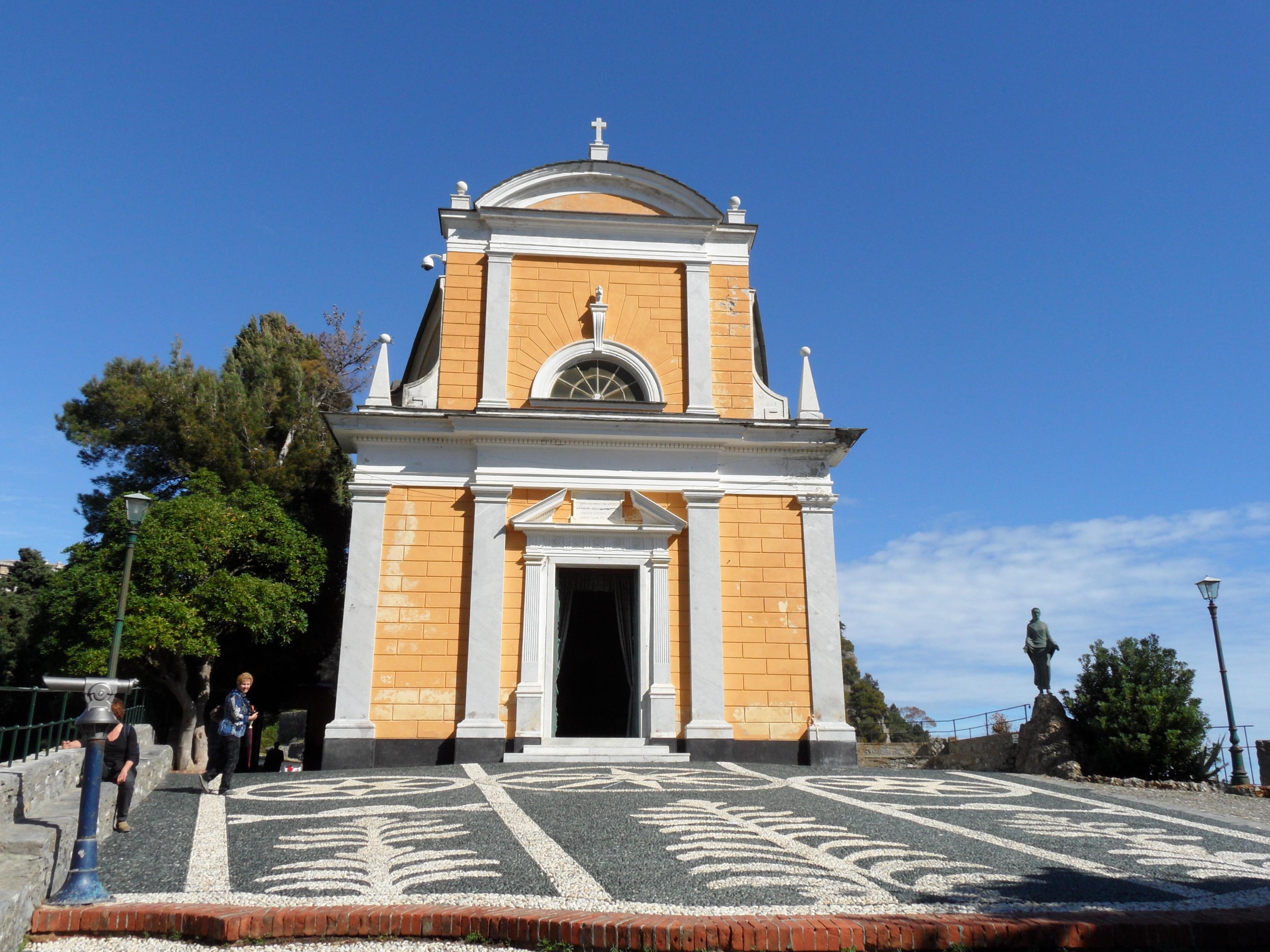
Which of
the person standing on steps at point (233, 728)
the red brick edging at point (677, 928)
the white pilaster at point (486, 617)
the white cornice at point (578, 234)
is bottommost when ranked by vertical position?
the red brick edging at point (677, 928)

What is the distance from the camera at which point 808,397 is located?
16141mm

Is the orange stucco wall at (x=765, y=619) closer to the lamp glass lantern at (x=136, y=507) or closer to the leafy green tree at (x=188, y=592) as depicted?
the leafy green tree at (x=188, y=592)

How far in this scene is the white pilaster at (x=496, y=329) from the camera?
15594 mm

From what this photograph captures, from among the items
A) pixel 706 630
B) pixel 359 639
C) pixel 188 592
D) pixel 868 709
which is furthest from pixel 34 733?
pixel 868 709

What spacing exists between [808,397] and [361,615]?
8.74 metres

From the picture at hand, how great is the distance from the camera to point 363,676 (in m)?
14.0

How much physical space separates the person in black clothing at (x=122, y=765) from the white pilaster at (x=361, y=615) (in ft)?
17.8

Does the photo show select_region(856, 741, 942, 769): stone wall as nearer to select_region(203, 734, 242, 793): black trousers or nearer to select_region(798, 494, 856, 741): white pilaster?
select_region(798, 494, 856, 741): white pilaster

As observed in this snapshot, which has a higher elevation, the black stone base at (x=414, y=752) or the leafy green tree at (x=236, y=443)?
the leafy green tree at (x=236, y=443)

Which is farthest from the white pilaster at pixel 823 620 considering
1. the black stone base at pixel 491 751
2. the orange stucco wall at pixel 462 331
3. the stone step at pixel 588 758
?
the orange stucco wall at pixel 462 331

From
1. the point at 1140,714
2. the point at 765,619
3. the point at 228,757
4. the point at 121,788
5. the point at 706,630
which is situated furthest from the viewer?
the point at 765,619

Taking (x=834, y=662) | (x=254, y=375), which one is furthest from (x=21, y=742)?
(x=254, y=375)

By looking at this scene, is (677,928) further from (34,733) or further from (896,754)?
(896,754)

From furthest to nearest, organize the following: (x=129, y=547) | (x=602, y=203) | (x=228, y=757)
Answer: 1. (x=602, y=203)
2. (x=129, y=547)
3. (x=228, y=757)
